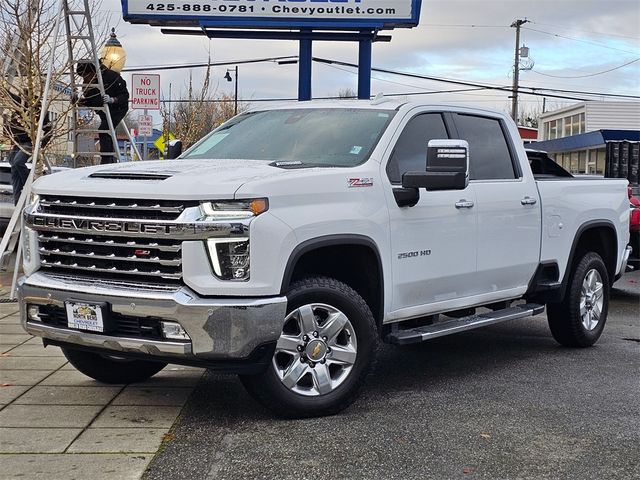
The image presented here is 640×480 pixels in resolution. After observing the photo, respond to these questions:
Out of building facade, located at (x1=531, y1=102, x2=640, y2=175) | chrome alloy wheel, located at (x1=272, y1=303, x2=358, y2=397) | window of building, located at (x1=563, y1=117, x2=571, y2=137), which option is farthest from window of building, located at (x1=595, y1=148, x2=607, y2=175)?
chrome alloy wheel, located at (x1=272, y1=303, x2=358, y2=397)

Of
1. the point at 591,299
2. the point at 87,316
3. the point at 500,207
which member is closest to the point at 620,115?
the point at 591,299

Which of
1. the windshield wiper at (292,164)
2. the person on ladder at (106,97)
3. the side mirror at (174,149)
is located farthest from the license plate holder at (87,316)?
the person on ladder at (106,97)

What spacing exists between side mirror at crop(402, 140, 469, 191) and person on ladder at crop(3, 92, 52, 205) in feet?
19.2

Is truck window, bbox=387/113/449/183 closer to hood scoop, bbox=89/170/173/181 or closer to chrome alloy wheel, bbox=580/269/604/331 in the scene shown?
hood scoop, bbox=89/170/173/181

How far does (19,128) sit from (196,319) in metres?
7.11

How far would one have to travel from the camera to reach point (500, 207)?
656 cm

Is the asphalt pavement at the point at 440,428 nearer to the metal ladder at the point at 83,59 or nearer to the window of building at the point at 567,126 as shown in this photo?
the metal ladder at the point at 83,59

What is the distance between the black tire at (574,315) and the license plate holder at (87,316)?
4.40m

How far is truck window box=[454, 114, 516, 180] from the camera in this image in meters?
6.68

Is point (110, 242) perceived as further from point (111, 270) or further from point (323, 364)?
point (323, 364)

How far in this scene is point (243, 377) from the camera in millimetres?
4934

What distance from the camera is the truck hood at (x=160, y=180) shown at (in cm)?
465

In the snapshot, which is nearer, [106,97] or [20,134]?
[106,97]

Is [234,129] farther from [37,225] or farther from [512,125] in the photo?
[512,125]
